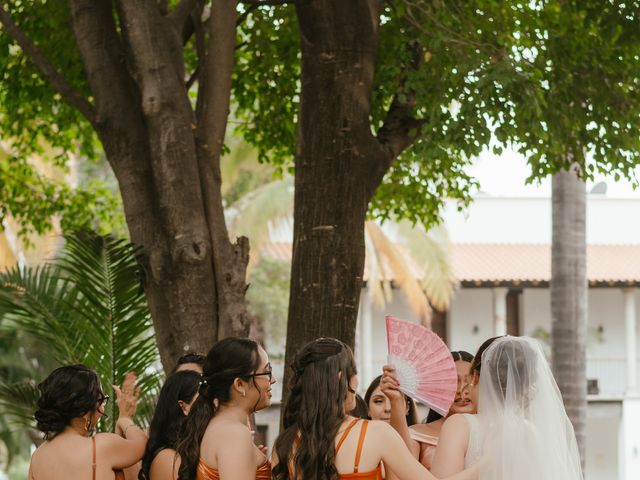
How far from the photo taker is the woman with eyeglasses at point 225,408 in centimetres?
→ 503

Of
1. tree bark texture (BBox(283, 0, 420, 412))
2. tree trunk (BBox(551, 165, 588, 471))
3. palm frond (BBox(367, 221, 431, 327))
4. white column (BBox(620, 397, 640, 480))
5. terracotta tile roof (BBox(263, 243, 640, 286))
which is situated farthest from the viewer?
white column (BBox(620, 397, 640, 480))

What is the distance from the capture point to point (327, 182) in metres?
8.39

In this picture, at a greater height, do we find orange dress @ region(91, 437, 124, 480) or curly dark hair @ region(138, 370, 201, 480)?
curly dark hair @ region(138, 370, 201, 480)

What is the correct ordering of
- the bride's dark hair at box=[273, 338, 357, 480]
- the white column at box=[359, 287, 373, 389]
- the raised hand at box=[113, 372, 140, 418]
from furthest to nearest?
the white column at box=[359, 287, 373, 389] < the raised hand at box=[113, 372, 140, 418] < the bride's dark hair at box=[273, 338, 357, 480]

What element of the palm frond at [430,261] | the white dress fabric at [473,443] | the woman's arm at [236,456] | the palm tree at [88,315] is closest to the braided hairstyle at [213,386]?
the woman's arm at [236,456]

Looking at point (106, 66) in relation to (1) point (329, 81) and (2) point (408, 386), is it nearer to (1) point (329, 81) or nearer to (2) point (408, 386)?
(1) point (329, 81)

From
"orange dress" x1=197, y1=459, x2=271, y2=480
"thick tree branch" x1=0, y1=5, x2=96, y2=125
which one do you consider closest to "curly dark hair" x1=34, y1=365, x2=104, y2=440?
"orange dress" x1=197, y1=459, x2=271, y2=480

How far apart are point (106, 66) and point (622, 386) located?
2514 cm

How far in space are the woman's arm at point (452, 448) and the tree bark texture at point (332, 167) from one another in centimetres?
305

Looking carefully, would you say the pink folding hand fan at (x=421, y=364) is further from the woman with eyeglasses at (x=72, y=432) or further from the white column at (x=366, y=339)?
the white column at (x=366, y=339)

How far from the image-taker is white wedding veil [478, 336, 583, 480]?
5219 mm

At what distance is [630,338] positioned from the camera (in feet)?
100

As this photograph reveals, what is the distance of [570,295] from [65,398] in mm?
11795

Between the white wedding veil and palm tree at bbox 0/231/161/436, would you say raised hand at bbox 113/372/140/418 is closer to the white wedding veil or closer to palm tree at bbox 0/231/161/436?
the white wedding veil
